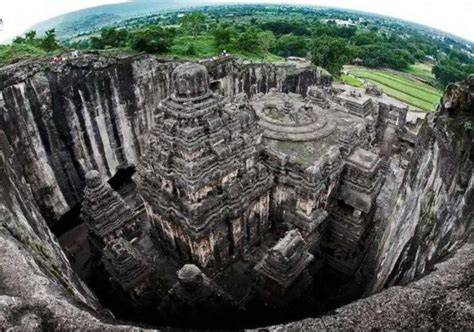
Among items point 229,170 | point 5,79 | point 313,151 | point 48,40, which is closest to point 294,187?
point 313,151

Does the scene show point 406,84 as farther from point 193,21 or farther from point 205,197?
point 205,197

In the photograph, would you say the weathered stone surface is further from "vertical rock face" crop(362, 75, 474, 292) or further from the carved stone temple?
the carved stone temple

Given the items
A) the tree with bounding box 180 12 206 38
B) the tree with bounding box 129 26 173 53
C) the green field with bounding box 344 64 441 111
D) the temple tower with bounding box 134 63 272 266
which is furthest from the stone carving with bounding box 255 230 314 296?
the green field with bounding box 344 64 441 111

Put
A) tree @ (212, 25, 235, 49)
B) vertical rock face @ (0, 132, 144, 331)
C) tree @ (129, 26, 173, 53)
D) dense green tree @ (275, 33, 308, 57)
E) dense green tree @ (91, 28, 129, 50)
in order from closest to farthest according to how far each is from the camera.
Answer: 1. vertical rock face @ (0, 132, 144, 331)
2. tree @ (129, 26, 173, 53)
3. dense green tree @ (91, 28, 129, 50)
4. tree @ (212, 25, 235, 49)
5. dense green tree @ (275, 33, 308, 57)

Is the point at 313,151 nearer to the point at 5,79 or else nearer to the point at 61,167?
the point at 61,167

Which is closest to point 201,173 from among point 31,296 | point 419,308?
point 31,296

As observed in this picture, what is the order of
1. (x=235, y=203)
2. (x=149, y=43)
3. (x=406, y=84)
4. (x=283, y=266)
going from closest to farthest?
(x=283, y=266) < (x=235, y=203) < (x=149, y=43) < (x=406, y=84)
